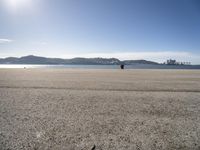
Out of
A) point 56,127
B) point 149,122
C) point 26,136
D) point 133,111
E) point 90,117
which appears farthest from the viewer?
point 133,111

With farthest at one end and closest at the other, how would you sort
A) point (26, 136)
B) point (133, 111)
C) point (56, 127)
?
point (133, 111) → point (56, 127) → point (26, 136)

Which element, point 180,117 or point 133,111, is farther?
point 133,111

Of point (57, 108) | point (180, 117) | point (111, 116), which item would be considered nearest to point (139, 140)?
point (111, 116)

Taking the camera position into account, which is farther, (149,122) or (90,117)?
(90,117)

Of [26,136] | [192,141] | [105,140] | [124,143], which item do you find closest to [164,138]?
[192,141]

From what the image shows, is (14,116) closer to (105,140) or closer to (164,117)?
(105,140)

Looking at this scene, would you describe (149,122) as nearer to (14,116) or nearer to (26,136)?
(26,136)

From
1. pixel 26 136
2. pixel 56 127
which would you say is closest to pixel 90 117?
pixel 56 127

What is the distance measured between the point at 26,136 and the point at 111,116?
3224 millimetres

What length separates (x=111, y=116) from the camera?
8062mm

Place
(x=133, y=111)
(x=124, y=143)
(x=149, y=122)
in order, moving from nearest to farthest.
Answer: (x=124, y=143) → (x=149, y=122) → (x=133, y=111)

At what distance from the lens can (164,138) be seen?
5.93m

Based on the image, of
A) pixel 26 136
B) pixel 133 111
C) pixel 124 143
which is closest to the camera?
pixel 124 143

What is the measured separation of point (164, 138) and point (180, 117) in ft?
8.23
